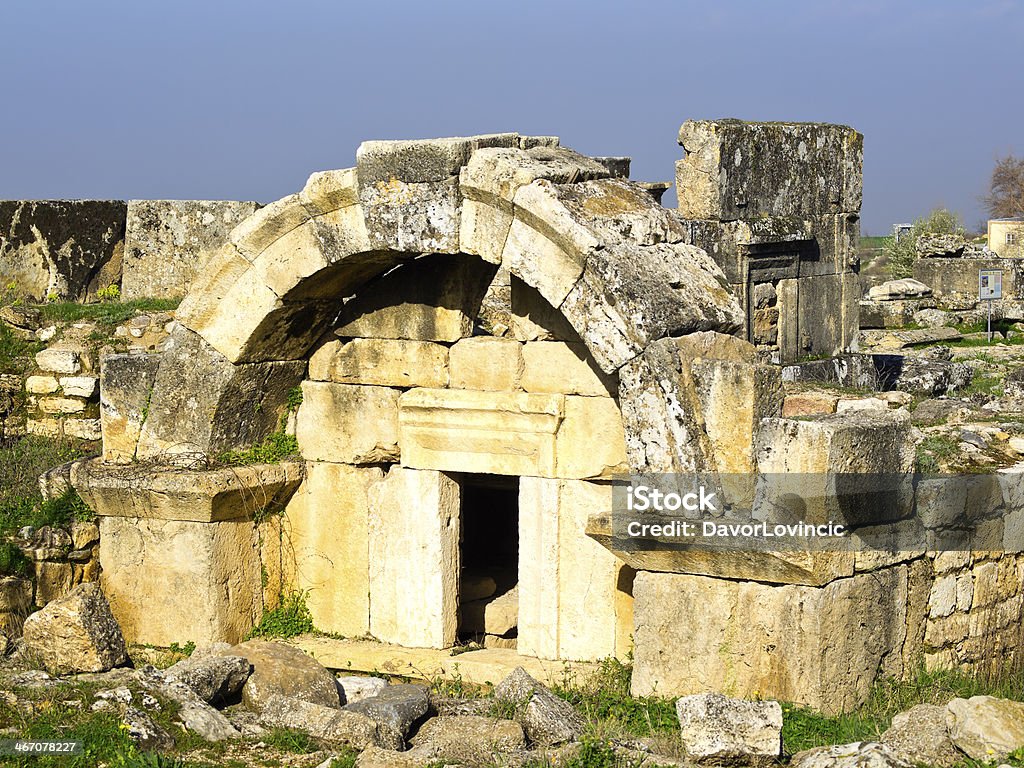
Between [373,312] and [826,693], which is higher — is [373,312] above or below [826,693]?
above

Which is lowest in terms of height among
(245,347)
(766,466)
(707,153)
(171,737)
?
(171,737)

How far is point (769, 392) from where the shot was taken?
6.43 m

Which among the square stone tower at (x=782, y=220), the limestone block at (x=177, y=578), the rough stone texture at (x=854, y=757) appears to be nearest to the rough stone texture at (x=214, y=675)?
the limestone block at (x=177, y=578)

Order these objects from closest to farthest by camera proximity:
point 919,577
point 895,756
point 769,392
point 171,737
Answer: point 895,756
point 171,737
point 769,392
point 919,577

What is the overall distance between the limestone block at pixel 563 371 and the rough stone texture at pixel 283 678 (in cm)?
189

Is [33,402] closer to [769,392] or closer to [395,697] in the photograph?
[395,697]

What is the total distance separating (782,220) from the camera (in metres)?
11.9

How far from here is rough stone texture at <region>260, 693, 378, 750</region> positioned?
6.00 metres

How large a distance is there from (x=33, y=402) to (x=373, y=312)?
2.97 m

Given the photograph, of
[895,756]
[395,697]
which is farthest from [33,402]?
[895,756]

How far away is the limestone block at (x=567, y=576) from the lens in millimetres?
7609

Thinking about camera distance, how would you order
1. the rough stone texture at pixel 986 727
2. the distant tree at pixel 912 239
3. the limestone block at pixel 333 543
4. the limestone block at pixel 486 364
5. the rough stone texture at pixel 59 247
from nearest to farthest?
the rough stone texture at pixel 986 727 → the limestone block at pixel 486 364 → the limestone block at pixel 333 543 → the rough stone texture at pixel 59 247 → the distant tree at pixel 912 239

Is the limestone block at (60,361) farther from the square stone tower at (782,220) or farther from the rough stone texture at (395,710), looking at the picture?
the square stone tower at (782,220)

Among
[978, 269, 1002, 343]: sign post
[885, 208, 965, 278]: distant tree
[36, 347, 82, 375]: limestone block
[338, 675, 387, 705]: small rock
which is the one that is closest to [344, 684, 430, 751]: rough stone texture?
[338, 675, 387, 705]: small rock
